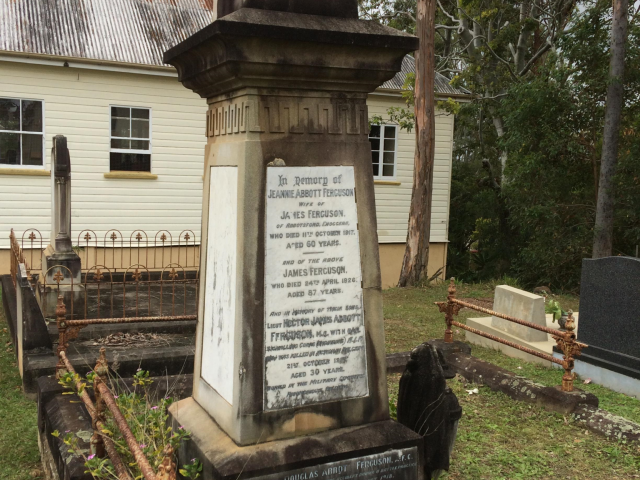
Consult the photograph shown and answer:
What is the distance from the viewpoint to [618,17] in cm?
1392

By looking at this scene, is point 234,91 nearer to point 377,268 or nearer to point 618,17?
point 377,268

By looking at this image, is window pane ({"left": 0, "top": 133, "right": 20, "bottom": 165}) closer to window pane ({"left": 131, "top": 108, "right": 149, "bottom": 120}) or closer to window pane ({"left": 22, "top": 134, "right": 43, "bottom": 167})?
window pane ({"left": 22, "top": 134, "right": 43, "bottom": 167})

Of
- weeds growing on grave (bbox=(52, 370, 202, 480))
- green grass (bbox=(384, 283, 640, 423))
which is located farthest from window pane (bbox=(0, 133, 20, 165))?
weeds growing on grave (bbox=(52, 370, 202, 480))

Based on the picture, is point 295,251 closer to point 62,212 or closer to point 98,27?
point 62,212

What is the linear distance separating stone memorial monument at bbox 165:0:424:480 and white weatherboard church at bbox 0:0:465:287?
12.2 m

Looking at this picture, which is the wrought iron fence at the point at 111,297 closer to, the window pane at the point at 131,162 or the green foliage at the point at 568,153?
the window pane at the point at 131,162

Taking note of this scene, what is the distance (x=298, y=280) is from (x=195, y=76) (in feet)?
4.56

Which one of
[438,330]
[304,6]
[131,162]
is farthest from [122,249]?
[304,6]

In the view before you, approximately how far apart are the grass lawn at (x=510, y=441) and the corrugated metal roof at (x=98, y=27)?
9.21 meters

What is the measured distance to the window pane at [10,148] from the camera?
14.6 meters

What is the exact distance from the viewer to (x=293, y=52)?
3541 millimetres

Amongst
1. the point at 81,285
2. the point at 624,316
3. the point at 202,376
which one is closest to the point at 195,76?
the point at 202,376

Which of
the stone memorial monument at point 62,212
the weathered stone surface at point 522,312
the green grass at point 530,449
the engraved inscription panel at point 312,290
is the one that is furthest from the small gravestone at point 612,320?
the stone memorial monument at point 62,212

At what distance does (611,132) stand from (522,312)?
7.08 m
